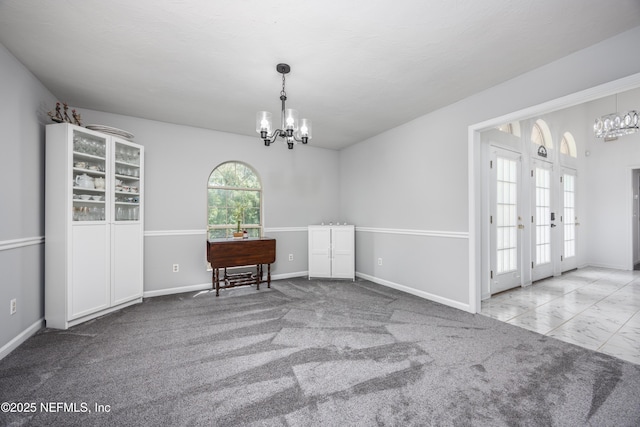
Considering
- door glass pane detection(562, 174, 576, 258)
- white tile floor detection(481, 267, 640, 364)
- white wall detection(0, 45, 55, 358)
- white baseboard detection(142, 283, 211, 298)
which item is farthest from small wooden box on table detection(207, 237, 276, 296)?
door glass pane detection(562, 174, 576, 258)

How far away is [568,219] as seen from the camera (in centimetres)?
481

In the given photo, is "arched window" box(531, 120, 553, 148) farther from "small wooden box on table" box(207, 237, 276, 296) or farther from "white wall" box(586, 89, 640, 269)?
"small wooden box on table" box(207, 237, 276, 296)

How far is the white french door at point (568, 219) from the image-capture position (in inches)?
182

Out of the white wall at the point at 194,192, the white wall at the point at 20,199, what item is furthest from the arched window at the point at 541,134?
the white wall at the point at 20,199

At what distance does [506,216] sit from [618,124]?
186 cm

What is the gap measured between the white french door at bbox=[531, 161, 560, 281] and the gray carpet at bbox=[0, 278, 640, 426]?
7.31ft

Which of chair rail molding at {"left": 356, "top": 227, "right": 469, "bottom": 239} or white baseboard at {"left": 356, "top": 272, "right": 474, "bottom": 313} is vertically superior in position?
chair rail molding at {"left": 356, "top": 227, "right": 469, "bottom": 239}

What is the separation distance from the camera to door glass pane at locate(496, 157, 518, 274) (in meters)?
3.50

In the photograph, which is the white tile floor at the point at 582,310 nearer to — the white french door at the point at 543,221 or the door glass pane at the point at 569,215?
the white french door at the point at 543,221

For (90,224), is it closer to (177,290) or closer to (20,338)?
(20,338)

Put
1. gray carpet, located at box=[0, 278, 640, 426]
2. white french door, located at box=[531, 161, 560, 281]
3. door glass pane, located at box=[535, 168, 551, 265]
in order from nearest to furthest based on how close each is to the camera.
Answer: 1. gray carpet, located at box=[0, 278, 640, 426]
2. white french door, located at box=[531, 161, 560, 281]
3. door glass pane, located at box=[535, 168, 551, 265]

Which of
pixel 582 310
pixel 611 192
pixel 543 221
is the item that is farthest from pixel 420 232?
pixel 611 192

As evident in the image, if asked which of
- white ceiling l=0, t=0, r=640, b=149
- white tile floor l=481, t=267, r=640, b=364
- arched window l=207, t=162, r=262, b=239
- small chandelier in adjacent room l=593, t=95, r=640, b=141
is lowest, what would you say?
white tile floor l=481, t=267, r=640, b=364

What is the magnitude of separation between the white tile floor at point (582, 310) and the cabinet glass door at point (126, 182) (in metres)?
4.23
